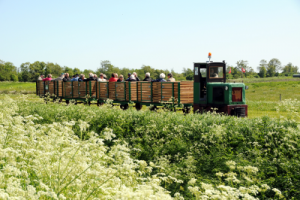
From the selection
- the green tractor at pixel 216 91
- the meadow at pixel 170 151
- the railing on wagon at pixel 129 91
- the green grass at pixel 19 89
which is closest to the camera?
the meadow at pixel 170 151

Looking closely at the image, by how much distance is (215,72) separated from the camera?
12.9 metres

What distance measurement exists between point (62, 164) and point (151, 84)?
1092 centimetres

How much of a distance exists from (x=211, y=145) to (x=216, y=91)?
17.7 ft

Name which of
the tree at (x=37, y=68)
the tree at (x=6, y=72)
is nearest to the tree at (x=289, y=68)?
the tree at (x=37, y=68)

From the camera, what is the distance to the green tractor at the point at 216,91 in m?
12.3

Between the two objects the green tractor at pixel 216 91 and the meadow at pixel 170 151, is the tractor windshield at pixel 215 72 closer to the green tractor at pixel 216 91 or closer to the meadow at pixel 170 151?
the green tractor at pixel 216 91

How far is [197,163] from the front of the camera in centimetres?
712

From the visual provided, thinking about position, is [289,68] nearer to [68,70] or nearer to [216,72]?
[68,70]

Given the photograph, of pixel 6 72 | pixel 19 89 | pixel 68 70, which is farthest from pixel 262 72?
pixel 6 72

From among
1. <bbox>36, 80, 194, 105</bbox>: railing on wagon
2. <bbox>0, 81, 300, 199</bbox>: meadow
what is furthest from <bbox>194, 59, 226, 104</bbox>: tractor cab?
<bbox>0, 81, 300, 199</bbox>: meadow

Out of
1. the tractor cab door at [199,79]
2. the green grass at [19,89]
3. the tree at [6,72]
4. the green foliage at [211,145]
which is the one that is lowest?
the green foliage at [211,145]

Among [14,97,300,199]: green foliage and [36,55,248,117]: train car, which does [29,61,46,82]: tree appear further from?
[14,97,300,199]: green foliage

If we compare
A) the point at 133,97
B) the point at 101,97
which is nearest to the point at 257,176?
the point at 133,97

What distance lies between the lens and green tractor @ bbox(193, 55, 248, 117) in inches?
484
